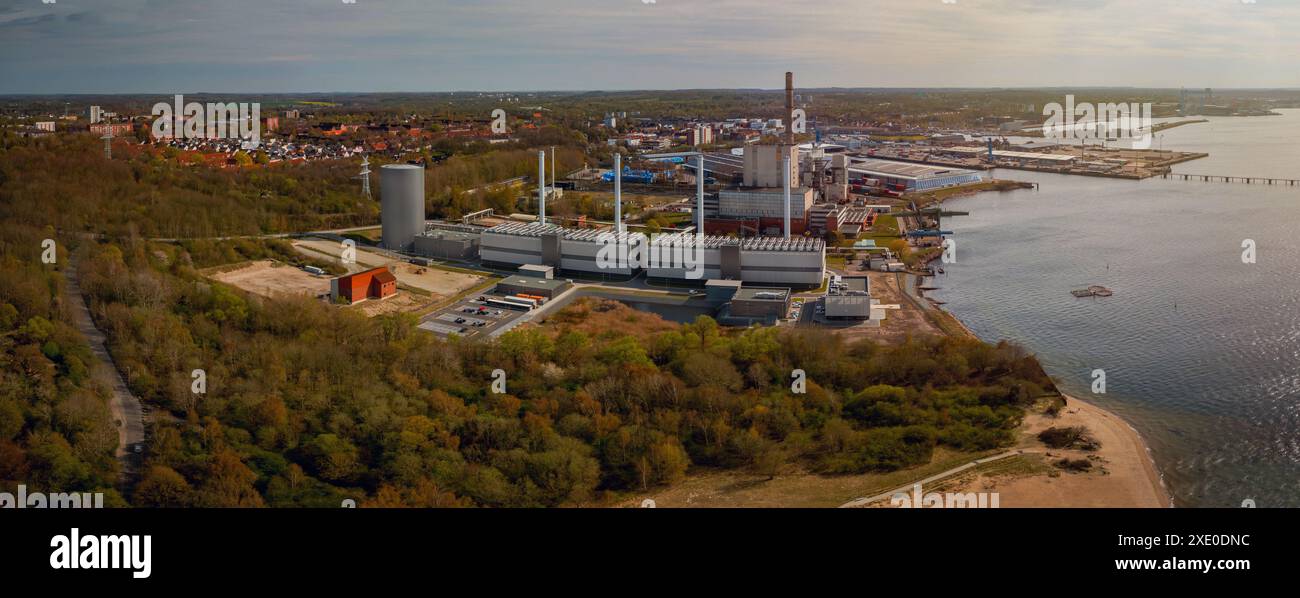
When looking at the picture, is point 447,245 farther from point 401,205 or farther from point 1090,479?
point 1090,479

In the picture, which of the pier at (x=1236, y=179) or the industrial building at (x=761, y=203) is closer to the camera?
the industrial building at (x=761, y=203)

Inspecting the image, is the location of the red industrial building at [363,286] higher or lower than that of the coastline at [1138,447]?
higher

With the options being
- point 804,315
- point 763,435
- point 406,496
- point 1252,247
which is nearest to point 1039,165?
point 1252,247

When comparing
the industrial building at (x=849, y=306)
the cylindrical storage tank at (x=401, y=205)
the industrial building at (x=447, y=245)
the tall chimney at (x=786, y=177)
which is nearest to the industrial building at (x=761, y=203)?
the tall chimney at (x=786, y=177)

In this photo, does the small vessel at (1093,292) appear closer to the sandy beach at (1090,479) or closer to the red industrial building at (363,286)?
the sandy beach at (1090,479)

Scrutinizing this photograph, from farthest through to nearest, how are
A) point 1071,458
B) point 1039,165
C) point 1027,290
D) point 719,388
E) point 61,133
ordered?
point 1039,165, point 61,133, point 1027,290, point 719,388, point 1071,458

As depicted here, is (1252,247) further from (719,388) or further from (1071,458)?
(719,388)
